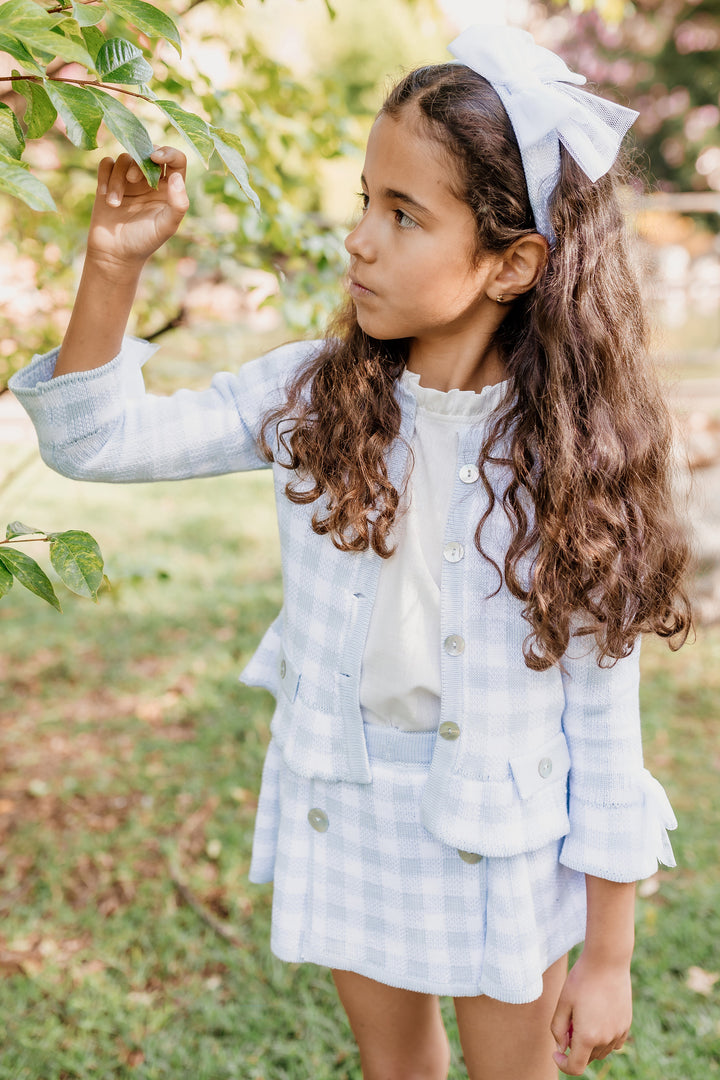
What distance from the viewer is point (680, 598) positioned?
1388mm

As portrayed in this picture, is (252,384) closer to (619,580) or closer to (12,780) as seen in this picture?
(619,580)

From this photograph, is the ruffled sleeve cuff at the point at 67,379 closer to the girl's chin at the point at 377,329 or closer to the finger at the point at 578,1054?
the girl's chin at the point at 377,329

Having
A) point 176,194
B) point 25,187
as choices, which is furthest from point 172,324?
point 25,187

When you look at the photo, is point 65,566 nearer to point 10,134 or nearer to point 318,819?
point 10,134

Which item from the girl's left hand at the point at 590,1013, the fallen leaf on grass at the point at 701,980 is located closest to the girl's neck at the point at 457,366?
the girl's left hand at the point at 590,1013

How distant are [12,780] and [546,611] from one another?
2.38 metres

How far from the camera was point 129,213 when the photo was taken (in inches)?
44.7

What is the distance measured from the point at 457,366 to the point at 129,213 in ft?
1.57

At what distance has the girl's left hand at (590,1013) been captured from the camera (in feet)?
4.31

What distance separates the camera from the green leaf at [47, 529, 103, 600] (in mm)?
1036

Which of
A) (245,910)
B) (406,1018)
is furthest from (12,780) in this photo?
(406,1018)

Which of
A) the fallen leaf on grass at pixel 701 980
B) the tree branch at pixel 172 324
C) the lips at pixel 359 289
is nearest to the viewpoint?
the lips at pixel 359 289

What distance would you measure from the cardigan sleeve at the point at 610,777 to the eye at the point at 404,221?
61 cm

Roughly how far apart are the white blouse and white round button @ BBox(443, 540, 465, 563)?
0.13 feet
